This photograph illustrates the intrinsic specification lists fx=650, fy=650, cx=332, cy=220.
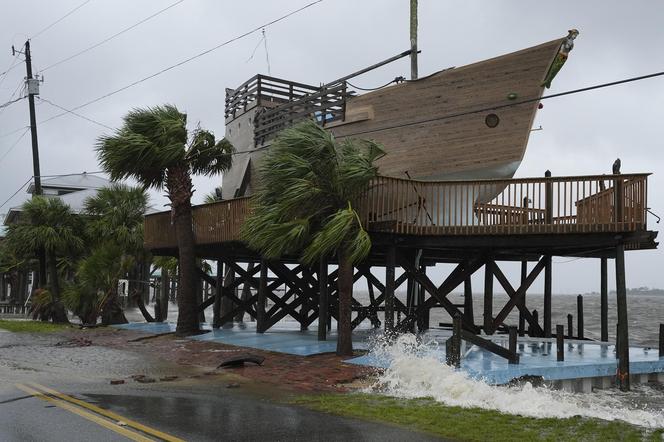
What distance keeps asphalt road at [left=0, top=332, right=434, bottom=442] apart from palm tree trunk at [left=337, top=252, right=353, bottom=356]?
12.6ft

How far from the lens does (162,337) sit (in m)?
22.1

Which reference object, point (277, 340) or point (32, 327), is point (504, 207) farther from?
point (32, 327)

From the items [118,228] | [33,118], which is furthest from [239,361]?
[33,118]

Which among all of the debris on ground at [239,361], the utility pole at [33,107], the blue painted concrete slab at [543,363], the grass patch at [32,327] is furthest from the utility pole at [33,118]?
the blue painted concrete slab at [543,363]

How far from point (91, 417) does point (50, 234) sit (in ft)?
78.1

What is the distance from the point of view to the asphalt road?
7598 mm

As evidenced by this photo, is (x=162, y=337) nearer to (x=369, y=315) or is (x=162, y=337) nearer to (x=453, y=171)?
(x=369, y=315)

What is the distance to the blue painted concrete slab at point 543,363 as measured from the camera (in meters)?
12.9

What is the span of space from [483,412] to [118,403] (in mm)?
5384

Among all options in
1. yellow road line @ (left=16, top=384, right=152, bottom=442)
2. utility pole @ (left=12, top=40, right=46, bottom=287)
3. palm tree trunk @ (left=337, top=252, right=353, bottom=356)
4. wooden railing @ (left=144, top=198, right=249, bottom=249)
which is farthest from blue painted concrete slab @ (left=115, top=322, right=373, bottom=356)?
utility pole @ (left=12, top=40, right=46, bottom=287)

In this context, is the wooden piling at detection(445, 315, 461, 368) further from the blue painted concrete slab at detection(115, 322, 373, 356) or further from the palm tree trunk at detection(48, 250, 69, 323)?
the palm tree trunk at detection(48, 250, 69, 323)

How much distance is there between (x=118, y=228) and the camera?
96.2ft

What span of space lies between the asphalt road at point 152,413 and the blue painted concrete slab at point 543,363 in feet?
14.2

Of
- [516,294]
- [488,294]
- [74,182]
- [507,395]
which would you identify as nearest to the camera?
[507,395]
